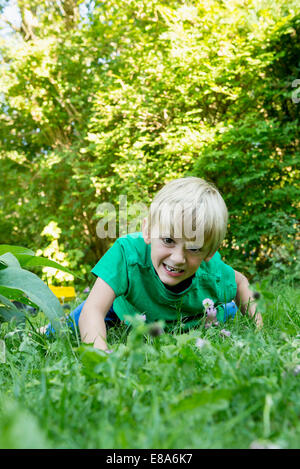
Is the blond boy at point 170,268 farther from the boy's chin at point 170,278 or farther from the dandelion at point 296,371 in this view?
the dandelion at point 296,371

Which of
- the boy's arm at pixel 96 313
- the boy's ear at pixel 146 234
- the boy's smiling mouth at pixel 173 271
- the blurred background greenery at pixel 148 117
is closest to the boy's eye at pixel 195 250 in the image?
the boy's smiling mouth at pixel 173 271

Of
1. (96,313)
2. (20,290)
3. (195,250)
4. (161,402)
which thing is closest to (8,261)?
(20,290)

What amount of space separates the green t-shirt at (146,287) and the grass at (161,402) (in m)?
0.78

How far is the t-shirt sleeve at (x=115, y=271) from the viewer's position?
6.20ft

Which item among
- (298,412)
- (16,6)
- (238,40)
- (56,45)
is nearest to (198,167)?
Result: (238,40)

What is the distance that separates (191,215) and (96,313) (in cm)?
57

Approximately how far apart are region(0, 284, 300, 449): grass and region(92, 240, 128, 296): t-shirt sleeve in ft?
2.34

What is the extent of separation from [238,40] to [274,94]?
2.29ft

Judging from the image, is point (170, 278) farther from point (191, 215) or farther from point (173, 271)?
point (191, 215)

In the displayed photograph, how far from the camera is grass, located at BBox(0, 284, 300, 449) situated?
679mm

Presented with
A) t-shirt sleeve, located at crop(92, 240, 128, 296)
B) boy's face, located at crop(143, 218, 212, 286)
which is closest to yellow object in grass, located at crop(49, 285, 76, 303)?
t-shirt sleeve, located at crop(92, 240, 128, 296)

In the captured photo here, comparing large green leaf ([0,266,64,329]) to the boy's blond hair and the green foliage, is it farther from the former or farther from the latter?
the boy's blond hair

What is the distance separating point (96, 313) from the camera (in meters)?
1.75

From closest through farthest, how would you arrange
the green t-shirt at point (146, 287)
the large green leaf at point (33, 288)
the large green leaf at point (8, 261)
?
the large green leaf at point (33, 288) < the large green leaf at point (8, 261) < the green t-shirt at point (146, 287)
